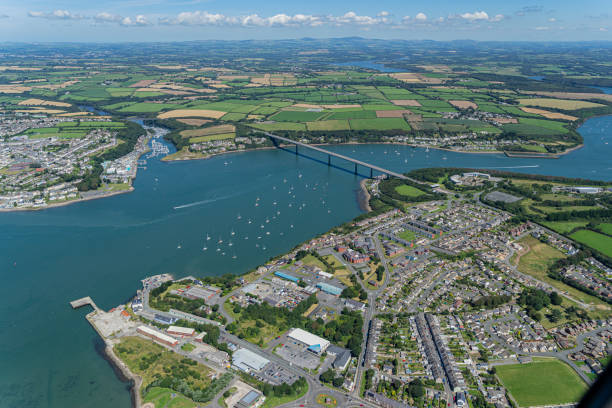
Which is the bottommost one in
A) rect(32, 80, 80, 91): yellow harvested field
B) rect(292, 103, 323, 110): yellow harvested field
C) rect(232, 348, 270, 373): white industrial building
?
rect(232, 348, 270, 373): white industrial building

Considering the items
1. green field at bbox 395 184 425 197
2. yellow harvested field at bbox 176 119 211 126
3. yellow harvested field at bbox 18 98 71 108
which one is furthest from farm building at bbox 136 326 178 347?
yellow harvested field at bbox 18 98 71 108

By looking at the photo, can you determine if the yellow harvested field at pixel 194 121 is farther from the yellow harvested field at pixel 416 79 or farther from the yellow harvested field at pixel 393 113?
the yellow harvested field at pixel 416 79

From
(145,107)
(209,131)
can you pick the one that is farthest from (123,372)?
(145,107)

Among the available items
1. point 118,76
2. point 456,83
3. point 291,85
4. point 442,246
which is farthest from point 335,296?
point 118,76

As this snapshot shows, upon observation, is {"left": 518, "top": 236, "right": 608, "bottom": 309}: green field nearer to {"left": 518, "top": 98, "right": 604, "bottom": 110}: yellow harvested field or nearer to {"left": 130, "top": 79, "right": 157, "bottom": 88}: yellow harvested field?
{"left": 518, "top": 98, "right": 604, "bottom": 110}: yellow harvested field

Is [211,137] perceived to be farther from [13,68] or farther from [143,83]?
[13,68]

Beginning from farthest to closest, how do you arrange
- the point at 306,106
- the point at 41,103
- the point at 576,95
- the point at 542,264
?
1. the point at 576,95
2. the point at 41,103
3. the point at 306,106
4. the point at 542,264
